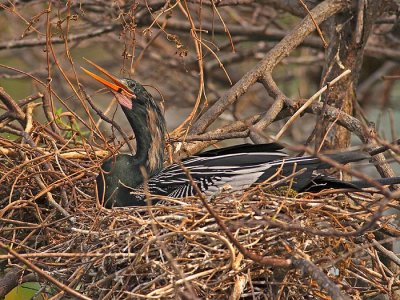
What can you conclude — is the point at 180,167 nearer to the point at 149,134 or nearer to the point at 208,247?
the point at 149,134

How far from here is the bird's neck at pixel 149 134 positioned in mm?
5207

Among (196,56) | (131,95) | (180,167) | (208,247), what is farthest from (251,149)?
(196,56)

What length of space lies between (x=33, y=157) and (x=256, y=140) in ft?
3.89

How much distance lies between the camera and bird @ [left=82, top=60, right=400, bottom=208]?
4.57 m

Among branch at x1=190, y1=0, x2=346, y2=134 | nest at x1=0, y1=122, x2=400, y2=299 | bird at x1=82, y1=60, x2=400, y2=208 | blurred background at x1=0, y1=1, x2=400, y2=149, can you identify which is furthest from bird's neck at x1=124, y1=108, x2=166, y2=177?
blurred background at x1=0, y1=1, x2=400, y2=149

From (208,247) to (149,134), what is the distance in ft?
4.91

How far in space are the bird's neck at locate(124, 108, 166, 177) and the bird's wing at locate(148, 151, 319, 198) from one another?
26 centimetres

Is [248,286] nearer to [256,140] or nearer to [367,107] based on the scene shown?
[256,140]

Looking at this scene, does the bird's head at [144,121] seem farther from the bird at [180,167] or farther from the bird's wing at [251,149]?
the bird's wing at [251,149]

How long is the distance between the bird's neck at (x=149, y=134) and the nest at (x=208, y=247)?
2.01 ft

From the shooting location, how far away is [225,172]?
15.5ft

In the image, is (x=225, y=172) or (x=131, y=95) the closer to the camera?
(x=225, y=172)

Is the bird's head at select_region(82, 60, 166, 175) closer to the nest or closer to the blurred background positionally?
the nest

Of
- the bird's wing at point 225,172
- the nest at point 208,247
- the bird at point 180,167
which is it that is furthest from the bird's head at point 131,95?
the nest at point 208,247
